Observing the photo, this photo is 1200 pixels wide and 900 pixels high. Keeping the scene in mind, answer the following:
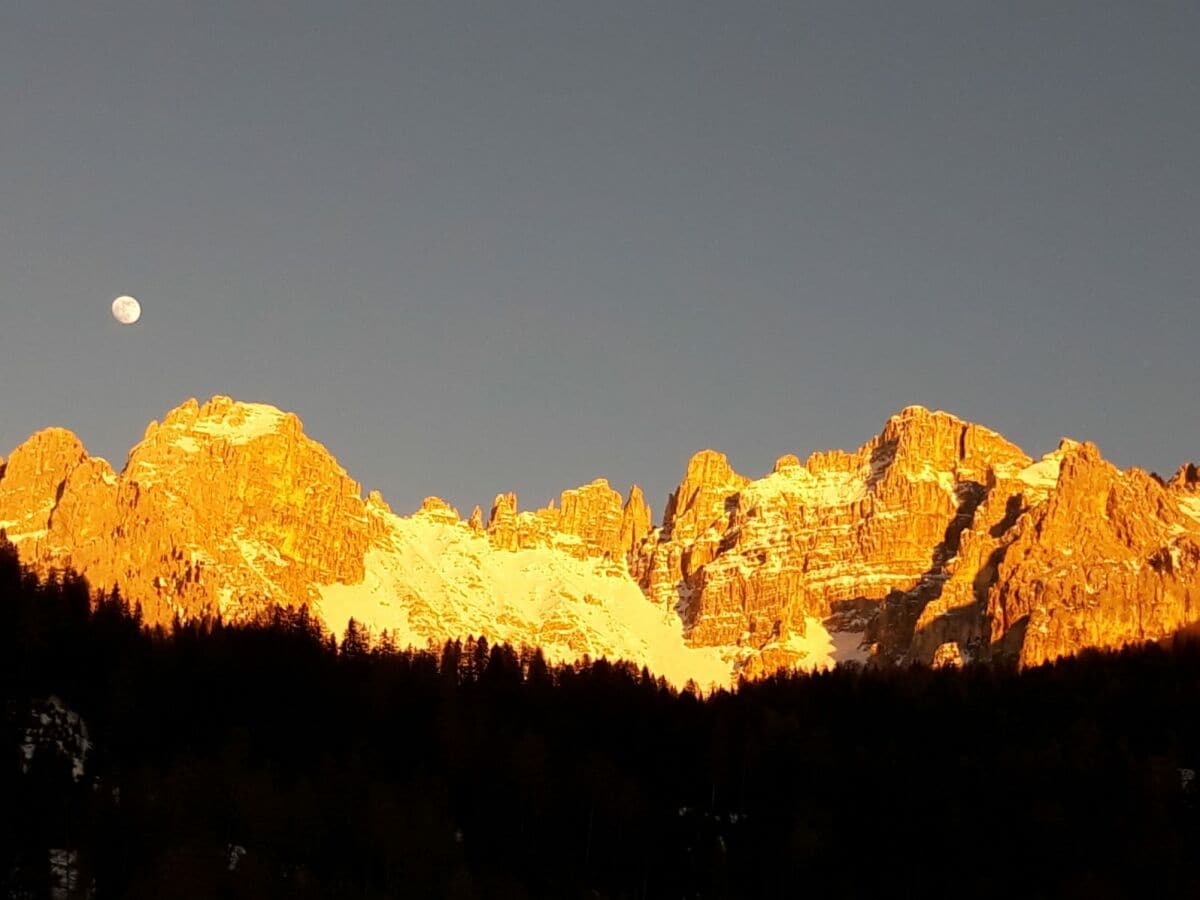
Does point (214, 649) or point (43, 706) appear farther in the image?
point (214, 649)

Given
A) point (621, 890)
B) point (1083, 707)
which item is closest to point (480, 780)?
point (621, 890)

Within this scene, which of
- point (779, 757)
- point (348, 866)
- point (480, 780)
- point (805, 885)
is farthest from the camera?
point (779, 757)

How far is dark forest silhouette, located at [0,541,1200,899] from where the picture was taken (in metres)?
112

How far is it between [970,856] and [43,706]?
6536cm

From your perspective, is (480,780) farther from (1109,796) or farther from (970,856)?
(1109,796)

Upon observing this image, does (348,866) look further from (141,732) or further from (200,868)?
(141,732)

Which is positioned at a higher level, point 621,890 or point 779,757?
point 779,757

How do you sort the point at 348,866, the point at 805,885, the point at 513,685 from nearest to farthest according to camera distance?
the point at 348,866 < the point at 805,885 < the point at 513,685

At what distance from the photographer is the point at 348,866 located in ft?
373

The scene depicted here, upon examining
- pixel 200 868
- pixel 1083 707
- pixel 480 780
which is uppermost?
pixel 1083 707

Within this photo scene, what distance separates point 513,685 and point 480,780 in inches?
1169

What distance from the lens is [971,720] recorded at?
165125 mm

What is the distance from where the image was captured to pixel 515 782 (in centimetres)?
13362

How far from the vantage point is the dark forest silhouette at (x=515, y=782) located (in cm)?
11219
